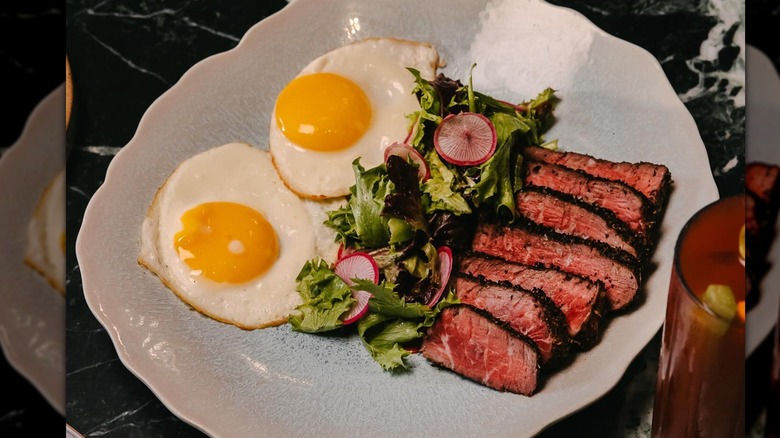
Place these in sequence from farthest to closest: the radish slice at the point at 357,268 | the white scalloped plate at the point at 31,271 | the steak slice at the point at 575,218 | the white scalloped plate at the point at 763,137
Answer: the radish slice at the point at 357,268 < the steak slice at the point at 575,218 < the white scalloped plate at the point at 763,137 < the white scalloped plate at the point at 31,271

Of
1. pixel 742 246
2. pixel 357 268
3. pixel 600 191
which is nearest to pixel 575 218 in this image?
pixel 600 191

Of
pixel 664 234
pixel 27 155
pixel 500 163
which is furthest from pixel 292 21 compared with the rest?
pixel 27 155

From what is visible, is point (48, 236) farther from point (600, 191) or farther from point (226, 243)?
point (600, 191)

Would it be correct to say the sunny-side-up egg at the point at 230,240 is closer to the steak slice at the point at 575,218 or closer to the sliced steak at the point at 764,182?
the steak slice at the point at 575,218

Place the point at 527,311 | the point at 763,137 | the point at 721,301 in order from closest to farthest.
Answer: the point at 763,137, the point at 721,301, the point at 527,311

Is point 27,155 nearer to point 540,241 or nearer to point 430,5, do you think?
point 540,241

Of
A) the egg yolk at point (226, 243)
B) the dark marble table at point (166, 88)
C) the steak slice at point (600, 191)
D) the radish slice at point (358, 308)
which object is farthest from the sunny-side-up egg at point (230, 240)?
the steak slice at point (600, 191)
